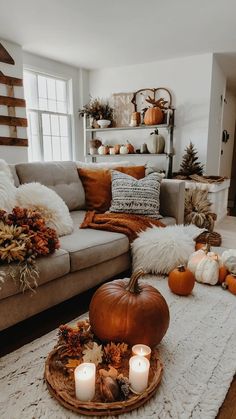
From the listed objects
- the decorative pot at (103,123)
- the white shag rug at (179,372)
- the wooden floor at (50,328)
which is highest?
the decorative pot at (103,123)

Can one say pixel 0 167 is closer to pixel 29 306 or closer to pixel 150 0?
pixel 29 306

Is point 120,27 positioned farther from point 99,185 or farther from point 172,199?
point 172,199

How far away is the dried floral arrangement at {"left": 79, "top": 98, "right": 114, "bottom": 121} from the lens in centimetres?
462

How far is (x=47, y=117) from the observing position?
177 inches

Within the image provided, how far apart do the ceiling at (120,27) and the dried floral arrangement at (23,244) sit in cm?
227

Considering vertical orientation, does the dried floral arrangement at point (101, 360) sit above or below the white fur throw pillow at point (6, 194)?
below

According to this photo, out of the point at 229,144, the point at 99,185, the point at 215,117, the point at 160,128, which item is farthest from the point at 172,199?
the point at 229,144

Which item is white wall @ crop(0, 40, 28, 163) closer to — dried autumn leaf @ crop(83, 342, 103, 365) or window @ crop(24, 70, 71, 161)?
window @ crop(24, 70, 71, 161)

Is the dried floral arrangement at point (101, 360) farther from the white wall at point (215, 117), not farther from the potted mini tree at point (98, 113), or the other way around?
the potted mini tree at point (98, 113)

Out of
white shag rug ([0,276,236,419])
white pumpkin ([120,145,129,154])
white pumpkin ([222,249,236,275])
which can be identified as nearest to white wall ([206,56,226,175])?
white pumpkin ([120,145,129,154])

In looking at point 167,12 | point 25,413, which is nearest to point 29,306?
point 25,413

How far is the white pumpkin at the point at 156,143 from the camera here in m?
4.11

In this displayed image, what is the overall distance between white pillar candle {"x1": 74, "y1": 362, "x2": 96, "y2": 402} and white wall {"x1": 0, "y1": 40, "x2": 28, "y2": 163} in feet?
11.0

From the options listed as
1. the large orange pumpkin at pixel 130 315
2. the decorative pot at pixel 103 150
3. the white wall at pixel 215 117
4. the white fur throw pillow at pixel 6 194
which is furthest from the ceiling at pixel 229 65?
the large orange pumpkin at pixel 130 315
